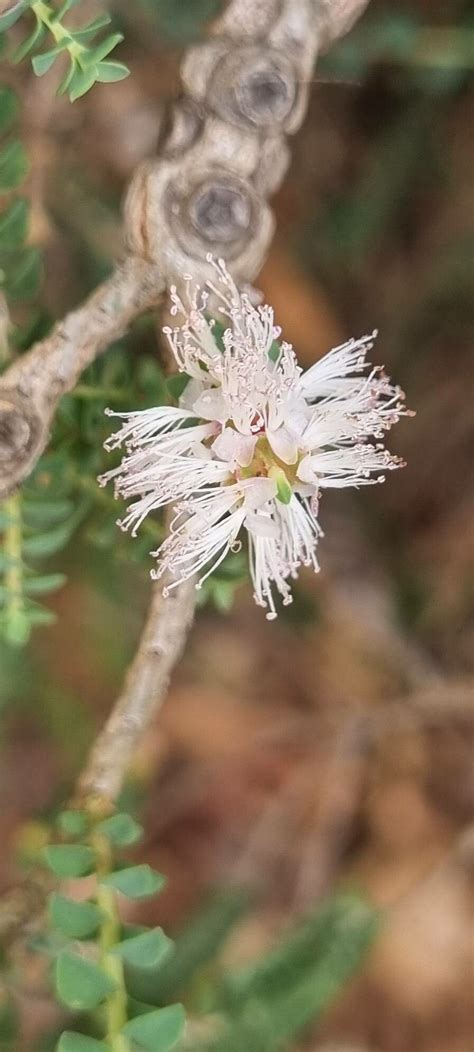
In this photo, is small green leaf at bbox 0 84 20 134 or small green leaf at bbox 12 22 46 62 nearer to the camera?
small green leaf at bbox 12 22 46 62

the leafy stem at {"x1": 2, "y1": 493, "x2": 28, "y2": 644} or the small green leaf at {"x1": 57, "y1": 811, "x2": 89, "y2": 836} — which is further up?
the leafy stem at {"x1": 2, "y1": 493, "x2": 28, "y2": 644}

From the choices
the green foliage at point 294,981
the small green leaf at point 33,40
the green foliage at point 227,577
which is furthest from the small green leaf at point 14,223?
the green foliage at point 294,981

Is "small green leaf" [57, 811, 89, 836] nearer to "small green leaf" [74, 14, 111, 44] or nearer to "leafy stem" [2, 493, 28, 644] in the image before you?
"leafy stem" [2, 493, 28, 644]

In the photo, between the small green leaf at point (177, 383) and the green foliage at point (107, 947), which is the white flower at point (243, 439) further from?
the green foliage at point (107, 947)

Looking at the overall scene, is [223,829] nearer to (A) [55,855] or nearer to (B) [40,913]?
(B) [40,913]

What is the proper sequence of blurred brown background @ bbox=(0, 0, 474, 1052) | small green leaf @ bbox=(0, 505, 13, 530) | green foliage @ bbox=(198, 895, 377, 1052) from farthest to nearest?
1. blurred brown background @ bbox=(0, 0, 474, 1052)
2. green foliage @ bbox=(198, 895, 377, 1052)
3. small green leaf @ bbox=(0, 505, 13, 530)

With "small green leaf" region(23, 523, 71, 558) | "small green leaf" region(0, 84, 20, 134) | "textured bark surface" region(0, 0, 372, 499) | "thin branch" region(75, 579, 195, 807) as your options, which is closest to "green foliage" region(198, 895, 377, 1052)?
"thin branch" region(75, 579, 195, 807)

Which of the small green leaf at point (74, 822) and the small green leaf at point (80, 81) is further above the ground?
the small green leaf at point (80, 81)
